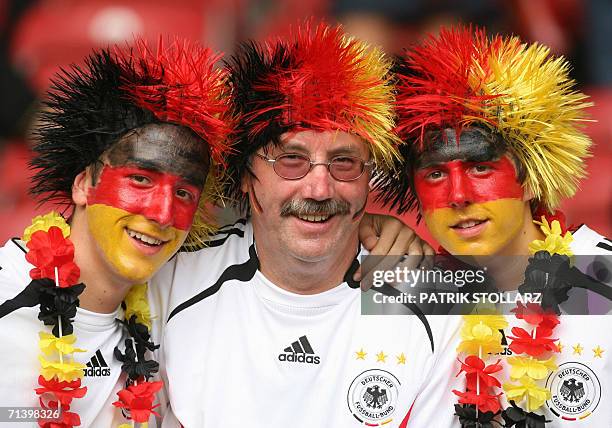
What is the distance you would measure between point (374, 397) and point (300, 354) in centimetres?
31

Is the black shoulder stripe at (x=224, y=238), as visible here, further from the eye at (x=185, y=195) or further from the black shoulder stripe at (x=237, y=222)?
the eye at (x=185, y=195)

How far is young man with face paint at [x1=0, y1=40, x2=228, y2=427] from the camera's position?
3322 millimetres

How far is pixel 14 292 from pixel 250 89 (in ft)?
3.57

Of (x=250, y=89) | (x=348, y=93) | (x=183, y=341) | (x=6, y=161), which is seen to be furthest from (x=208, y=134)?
(x=6, y=161)

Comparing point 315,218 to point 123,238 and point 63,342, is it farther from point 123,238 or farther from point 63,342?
point 63,342

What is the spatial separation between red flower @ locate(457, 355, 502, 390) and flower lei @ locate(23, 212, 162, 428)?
1093mm

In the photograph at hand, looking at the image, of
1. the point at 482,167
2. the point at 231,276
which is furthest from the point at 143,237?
the point at 482,167

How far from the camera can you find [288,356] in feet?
11.6

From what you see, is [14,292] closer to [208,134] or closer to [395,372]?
[208,134]

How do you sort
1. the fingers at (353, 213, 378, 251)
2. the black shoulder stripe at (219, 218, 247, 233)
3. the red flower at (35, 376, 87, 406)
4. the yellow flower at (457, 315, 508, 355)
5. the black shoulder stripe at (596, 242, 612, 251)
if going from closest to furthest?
1. the red flower at (35, 376, 87, 406)
2. the yellow flower at (457, 315, 508, 355)
3. the black shoulder stripe at (596, 242, 612, 251)
4. the fingers at (353, 213, 378, 251)
5. the black shoulder stripe at (219, 218, 247, 233)

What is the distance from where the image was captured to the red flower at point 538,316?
338 centimetres
